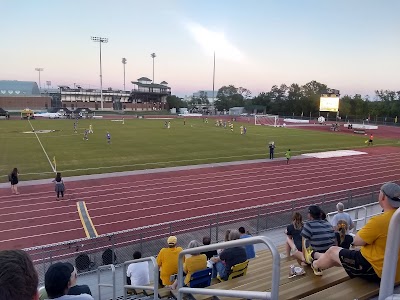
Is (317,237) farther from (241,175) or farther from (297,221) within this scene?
(241,175)

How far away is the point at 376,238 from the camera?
347 cm

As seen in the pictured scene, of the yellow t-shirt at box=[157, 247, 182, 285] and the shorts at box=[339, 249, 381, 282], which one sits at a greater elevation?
the shorts at box=[339, 249, 381, 282]

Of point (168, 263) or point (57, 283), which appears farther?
point (168, 263)

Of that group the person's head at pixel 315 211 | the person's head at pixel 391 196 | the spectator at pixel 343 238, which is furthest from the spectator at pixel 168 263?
the person's head at pixel 391 196

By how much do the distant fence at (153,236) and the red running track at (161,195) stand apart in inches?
63.7

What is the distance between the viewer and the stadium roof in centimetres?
12674

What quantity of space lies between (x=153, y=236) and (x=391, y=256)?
11.7m

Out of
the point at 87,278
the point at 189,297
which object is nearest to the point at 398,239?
the point at 189,297

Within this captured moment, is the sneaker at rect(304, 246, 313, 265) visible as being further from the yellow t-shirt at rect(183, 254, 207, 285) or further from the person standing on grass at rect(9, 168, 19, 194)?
the person standing on grass at rect(9, 168, 19, 194)

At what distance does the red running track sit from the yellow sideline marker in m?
0.22

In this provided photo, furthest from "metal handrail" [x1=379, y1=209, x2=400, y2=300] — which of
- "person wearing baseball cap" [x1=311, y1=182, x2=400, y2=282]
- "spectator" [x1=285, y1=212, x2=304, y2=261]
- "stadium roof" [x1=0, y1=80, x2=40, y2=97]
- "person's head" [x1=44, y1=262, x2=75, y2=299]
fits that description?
"stadium roof" [x1=0, y1=80, x2=40, y2=97]

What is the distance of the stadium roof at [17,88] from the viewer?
12674 centimetres

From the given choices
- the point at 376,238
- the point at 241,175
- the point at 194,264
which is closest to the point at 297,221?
the point at 194,264

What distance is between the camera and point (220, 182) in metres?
21.6
